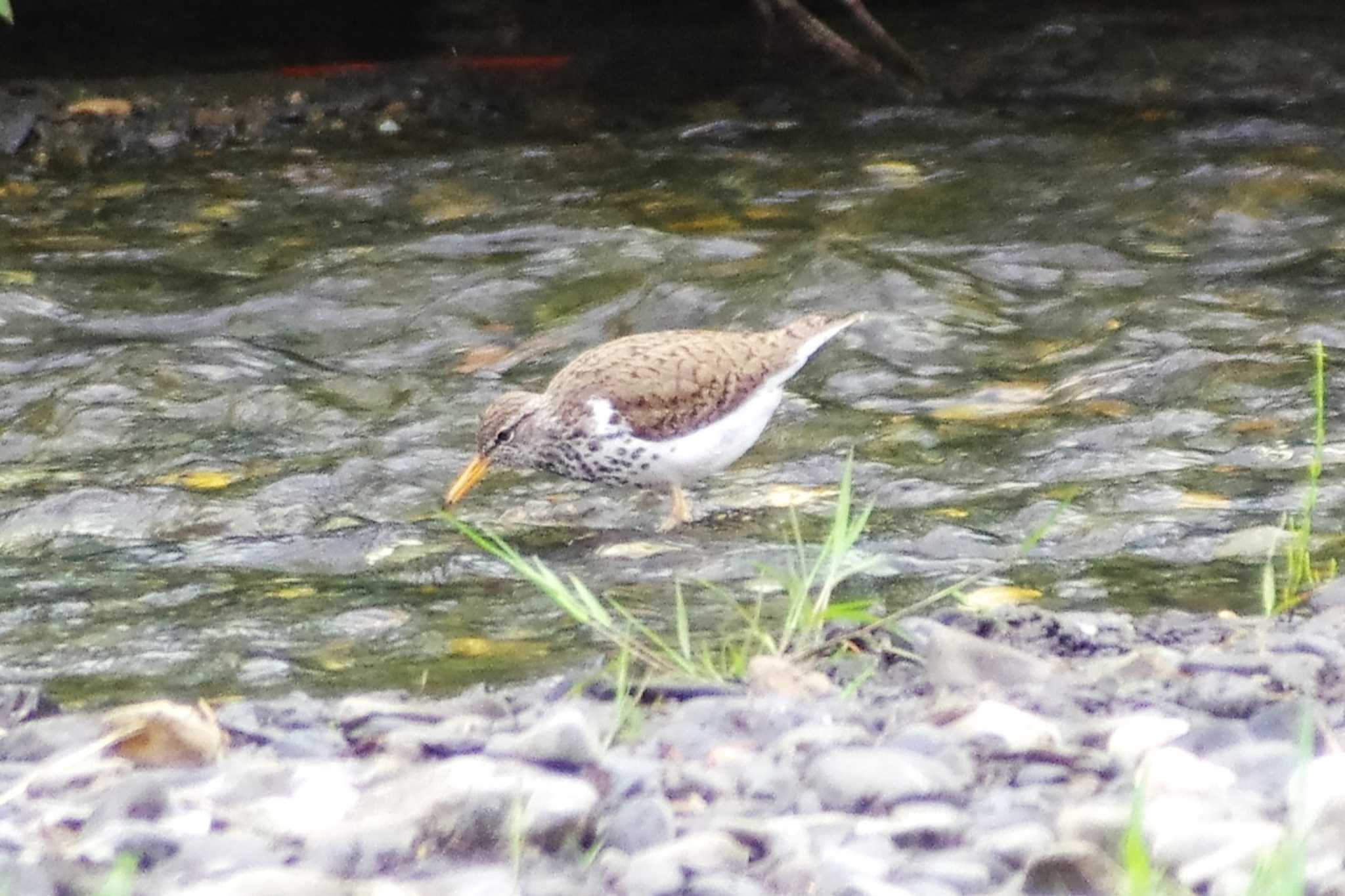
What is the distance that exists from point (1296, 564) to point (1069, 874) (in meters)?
2.69

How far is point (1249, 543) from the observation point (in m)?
6.22

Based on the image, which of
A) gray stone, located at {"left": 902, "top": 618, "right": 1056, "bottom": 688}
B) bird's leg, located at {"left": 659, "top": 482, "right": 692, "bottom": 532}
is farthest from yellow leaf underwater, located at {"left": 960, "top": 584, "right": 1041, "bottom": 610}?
bird's leg, located at {"left": 659, "top": 482, "right": 692, "bottom": 532}

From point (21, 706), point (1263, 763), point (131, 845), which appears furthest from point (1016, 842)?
point (21, 706)

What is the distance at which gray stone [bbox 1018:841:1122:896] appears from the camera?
3068 mm

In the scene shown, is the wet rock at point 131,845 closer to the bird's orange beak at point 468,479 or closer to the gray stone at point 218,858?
the gray stone at point 218,858

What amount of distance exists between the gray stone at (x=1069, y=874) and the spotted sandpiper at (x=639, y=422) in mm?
4024

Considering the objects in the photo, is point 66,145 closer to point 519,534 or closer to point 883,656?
point 519,534

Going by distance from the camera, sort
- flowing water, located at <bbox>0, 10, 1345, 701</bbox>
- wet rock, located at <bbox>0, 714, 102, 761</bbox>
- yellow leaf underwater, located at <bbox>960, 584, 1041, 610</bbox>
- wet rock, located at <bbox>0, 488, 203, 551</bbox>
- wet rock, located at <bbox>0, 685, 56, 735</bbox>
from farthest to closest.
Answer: wet rock, located at <bbox>0, 488, 203, 551</bbox>, flowing water, located at <bbox>0, 10, 1345, 701</bbox>, yellow leaf underwater, located at <bbox>960, 584, 1041, 610</bbox>, wet rock, located at <bbox>0, 685, 56, 735</bbox>, wet rock, located at <bbox>0, 714, 102, 761</bbox>

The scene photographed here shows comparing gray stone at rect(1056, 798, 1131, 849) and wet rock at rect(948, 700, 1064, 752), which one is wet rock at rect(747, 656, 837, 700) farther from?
A: gray stone at rect(1056, 798, 1131, 849)

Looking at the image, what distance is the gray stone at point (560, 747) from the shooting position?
3.68 m

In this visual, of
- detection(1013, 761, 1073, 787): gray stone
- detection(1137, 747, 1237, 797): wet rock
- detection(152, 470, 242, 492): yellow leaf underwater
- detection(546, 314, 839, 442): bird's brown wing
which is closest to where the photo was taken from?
detection(1137, 747, 1237, 797): wet rock

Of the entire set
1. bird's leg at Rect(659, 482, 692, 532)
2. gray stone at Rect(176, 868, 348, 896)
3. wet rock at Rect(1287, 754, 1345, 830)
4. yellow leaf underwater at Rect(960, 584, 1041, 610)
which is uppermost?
gray stone at Rect(176, 868, 348, 896)

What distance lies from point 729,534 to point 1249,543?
5.90 feet

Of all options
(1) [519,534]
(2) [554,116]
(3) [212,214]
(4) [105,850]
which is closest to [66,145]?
(3) [212,214]
